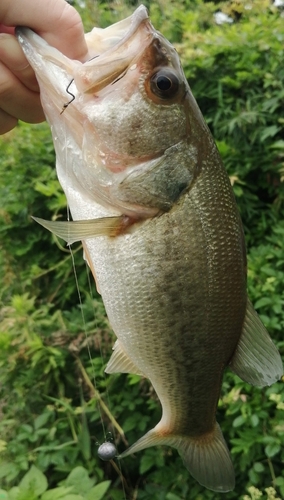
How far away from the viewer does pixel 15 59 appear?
109cm

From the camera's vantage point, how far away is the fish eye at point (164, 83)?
1.02m

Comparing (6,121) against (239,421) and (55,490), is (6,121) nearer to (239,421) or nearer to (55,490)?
(55,490)

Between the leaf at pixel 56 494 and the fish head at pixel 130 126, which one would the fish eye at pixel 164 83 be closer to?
the fish head at pixel 130 126

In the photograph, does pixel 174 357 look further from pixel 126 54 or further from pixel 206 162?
pixel 126 54

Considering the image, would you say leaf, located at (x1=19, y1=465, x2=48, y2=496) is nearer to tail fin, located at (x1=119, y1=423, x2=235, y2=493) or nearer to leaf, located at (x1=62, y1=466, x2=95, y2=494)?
leaf, located at (x1=62, y1=466, x2=95, y2=494)

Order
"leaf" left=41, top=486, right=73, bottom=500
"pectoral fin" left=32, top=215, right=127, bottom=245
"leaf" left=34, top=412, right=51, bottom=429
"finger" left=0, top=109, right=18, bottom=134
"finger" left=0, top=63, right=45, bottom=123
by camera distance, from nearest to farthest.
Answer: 1. "pectoral fin" left=32, top=215, right=127, bottom=245
2. "finger" left=0, top=63, right=45, bottom=123
3. "finger" left=0, top=109, right=18, bottom=134
4. "leaf" left=41, top=486, right=73, bottom=500
5. "leaf" left=34, top=412, right=51, bottom=429

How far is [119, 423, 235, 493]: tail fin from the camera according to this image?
1249 millimetres

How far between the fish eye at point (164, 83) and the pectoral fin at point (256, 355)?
495 millimetres

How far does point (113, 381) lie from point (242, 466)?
2.07 ft

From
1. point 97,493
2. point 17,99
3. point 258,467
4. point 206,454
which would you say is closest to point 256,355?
point 206,454

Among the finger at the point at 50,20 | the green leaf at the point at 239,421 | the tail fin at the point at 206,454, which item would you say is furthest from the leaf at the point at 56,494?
the finger at the point at 50,20

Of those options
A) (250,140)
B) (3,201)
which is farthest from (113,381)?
(250,140)

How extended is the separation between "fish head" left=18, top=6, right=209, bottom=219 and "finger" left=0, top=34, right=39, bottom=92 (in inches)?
1.7

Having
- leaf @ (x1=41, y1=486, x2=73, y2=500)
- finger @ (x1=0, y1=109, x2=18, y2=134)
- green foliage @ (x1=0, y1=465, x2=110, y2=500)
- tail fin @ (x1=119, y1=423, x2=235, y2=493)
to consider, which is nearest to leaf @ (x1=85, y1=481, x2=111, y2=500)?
green foliage @ (x1=0, y1=465, x2=110, y2=500)
